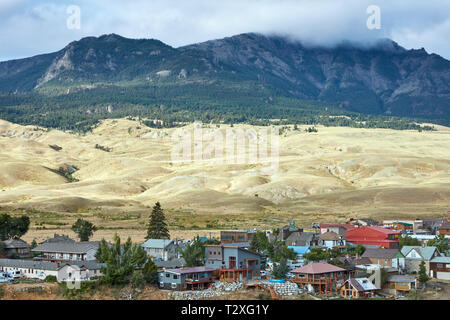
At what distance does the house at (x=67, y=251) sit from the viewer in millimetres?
68000

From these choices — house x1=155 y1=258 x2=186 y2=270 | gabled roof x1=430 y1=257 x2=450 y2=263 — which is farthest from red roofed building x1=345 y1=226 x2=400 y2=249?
house x1=155 y1=258 x2=186 y2=270

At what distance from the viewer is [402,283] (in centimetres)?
5616

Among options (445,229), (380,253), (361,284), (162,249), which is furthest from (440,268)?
(445,229)

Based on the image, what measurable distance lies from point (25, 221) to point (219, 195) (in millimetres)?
92337

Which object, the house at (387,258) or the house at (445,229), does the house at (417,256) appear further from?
the house at (445,229)

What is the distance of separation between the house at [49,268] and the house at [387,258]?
28220mm

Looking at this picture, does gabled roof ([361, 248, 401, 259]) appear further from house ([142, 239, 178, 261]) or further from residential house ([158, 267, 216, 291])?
house ([142, 239, 178, 261])

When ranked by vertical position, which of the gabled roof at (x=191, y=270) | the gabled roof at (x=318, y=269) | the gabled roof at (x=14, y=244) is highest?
the gabled roof at (x=191, y=270)

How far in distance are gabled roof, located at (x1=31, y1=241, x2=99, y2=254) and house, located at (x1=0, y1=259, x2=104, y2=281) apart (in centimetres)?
686

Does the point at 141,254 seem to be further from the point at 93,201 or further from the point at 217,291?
the point at 93,201

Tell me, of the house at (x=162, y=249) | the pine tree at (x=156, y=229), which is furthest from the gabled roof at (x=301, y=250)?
Result: the pine tree at (x=156, y=229)

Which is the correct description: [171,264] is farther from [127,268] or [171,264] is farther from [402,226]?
[402,226]

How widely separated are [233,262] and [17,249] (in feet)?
92.6

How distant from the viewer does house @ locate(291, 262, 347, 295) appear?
2174 inches
